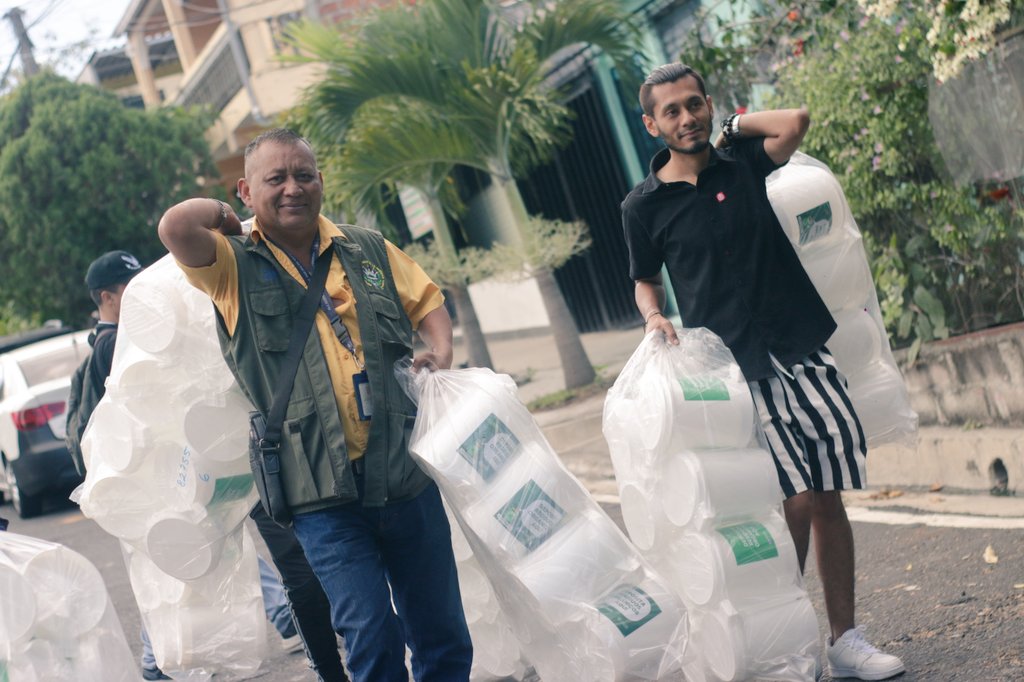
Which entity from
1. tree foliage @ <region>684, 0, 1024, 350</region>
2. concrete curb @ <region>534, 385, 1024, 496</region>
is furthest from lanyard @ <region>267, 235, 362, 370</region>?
tree foliage @ <region>684, 0, 1024, 350</region>

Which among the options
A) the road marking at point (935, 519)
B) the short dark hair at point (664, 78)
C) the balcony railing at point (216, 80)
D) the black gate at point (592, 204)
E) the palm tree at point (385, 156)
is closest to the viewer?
the short dark hair at point (664, 78)

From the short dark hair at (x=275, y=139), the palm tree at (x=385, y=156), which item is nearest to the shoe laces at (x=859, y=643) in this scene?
the short dark hair at (x=275, y=139)

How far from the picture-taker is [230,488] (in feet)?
13.8

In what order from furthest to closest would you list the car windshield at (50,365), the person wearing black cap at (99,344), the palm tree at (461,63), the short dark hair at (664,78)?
the car windshield at (50,365) < the palm tree at (461,63) < the person wearing black cap at (99,344) < the short dark hair at (664,78)

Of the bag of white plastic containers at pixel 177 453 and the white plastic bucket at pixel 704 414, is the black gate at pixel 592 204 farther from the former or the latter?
the white plastic bucket at pixel 704 414

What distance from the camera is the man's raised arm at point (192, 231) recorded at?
3332 mm

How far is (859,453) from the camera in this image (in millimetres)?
3873

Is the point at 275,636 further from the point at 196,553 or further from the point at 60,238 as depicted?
the point at 60,238

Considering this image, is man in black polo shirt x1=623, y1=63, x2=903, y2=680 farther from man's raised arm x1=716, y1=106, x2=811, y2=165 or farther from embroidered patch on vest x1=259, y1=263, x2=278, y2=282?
embroidered patch on vest x1=259, y1=263, x2=278, y2=282

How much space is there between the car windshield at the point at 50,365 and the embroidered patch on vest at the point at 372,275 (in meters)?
9.33

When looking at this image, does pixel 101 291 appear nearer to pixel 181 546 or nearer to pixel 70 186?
pixel 181 546

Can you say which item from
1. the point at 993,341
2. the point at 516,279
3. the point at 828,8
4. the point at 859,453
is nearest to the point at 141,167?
the point at 516,279

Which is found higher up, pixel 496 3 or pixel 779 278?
pixel 496 3

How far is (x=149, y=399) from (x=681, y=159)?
1.91 meters
